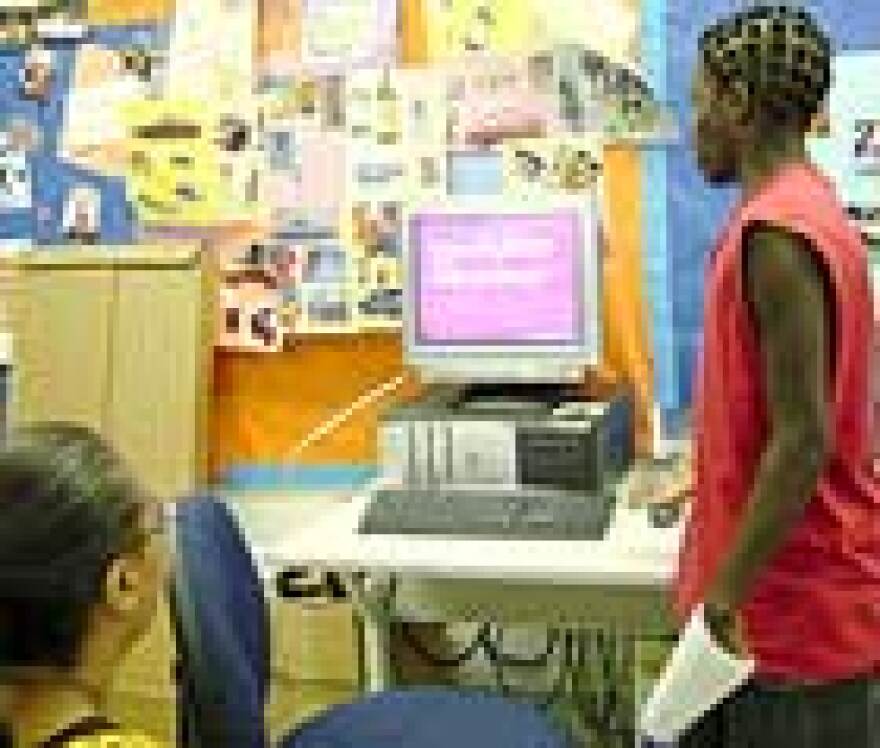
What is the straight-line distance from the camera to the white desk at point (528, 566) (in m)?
2.07

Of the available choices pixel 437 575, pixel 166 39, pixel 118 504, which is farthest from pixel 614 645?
pixel 118 504

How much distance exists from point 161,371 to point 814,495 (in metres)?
1.62

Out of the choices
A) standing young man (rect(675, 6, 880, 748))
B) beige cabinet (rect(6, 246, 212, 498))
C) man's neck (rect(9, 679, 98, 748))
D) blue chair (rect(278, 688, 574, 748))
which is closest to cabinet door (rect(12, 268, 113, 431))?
beige cabinet (rect(6, 246, 212, 498))

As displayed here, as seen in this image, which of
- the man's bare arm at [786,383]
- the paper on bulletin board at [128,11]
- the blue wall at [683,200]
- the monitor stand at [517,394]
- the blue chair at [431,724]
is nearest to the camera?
the man's bare arm at [786,383]

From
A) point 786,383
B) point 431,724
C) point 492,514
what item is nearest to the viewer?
point 786,383

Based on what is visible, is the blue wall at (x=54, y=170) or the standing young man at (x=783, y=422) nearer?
the standing young man at (x=783, y=422)

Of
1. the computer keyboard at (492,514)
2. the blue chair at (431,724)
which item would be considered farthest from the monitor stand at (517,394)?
the blue chair at (431,724)

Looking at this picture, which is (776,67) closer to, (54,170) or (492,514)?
(492,514)

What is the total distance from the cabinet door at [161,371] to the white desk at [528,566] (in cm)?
35

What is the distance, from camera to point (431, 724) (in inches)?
80.9

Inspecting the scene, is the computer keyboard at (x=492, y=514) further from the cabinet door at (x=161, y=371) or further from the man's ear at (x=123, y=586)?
the man's ear at (x=123, y=586)

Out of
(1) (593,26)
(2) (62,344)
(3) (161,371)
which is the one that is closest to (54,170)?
(2) (62,344)

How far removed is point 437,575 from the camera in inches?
83.7

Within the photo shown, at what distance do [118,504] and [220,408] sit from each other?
1823 mm
